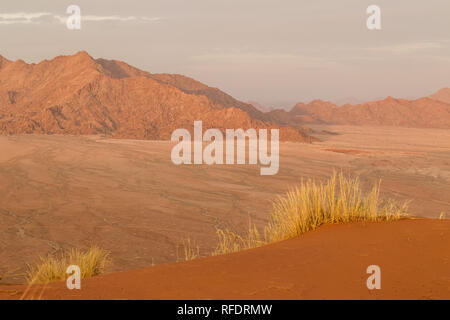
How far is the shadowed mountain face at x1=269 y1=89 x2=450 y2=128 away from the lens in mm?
49219

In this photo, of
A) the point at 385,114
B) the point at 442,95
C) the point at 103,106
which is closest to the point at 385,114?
the point at 385,114

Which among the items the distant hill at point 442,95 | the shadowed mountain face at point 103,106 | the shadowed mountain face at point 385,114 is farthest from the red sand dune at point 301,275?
the distant hill at point 442,95

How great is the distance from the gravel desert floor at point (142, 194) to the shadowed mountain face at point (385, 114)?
94.8ft

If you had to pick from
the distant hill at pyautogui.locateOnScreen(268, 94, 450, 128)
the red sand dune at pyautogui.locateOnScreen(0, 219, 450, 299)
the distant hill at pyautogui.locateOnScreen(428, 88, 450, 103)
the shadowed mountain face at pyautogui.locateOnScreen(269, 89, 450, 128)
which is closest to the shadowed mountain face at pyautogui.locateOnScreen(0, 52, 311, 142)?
the distant hill at pyautogui.locateOnScreen(268, 94, 450, 128)

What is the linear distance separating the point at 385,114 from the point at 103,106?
33.6 m

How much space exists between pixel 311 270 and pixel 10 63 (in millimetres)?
51563

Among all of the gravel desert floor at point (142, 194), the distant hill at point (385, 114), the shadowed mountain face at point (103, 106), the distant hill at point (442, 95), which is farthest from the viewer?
the distant hill at point (442, 95)

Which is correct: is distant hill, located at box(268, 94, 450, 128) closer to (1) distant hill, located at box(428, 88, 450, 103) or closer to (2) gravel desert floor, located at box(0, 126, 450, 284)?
(2) gravel desert floor, located at box(0, 126, 450, 284)

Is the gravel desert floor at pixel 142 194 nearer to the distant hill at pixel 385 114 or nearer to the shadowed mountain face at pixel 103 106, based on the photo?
the shadowed mountain face at pixel 103 106

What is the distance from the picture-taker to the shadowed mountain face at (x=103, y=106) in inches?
1135

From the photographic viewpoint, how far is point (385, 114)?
52.9 meters

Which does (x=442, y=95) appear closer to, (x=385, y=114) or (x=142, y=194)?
(x=385, y=114)

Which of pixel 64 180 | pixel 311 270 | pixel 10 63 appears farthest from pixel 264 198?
pixel 10 63
